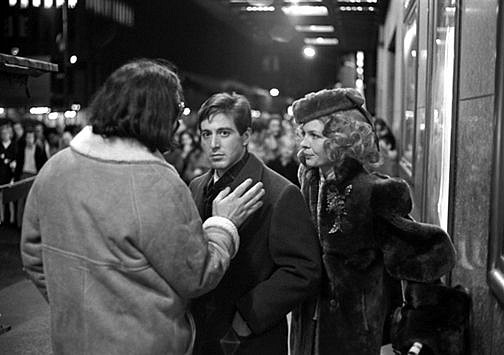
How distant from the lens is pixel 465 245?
10.6 ft

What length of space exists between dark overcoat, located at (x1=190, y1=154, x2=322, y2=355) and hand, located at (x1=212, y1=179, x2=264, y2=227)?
20cm

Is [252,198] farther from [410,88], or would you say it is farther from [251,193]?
[410,88]

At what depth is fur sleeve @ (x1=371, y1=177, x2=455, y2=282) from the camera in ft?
9.43

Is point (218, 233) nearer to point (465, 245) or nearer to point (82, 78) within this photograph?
point (465, 245)

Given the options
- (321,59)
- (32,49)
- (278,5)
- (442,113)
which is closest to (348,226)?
(442,113)

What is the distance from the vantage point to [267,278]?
2.95 meters

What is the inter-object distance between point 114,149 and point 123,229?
0.27 meters

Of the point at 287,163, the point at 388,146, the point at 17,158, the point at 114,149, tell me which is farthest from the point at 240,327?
the point at 17,158

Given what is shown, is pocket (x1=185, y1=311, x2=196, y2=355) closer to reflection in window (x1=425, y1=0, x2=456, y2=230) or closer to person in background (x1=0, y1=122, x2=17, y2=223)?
reflection in window (x1=425, y1=0, x2=456, y2=230)

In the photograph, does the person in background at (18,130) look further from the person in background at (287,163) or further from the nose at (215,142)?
the nose at (215,142)

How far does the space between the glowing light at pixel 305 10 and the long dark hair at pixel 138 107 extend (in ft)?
58.4

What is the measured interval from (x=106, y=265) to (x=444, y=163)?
2.36 metres

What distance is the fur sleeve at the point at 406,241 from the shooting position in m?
2.87

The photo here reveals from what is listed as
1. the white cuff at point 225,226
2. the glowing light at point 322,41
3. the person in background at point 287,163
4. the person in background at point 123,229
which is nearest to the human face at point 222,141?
the white cuff at point 225,226
